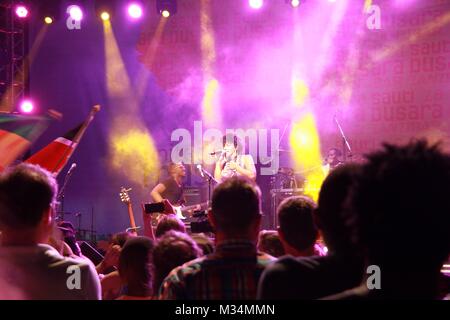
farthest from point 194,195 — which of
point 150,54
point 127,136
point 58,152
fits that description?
point 58,152

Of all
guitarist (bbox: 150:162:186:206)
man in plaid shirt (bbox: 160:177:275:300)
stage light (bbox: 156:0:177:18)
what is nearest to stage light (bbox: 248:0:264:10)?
stage light (bbox: 156:0:177:18)

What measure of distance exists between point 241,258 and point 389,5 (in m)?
9.54

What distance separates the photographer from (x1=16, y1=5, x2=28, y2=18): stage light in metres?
10.0

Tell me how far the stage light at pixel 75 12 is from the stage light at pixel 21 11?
134 centimetres

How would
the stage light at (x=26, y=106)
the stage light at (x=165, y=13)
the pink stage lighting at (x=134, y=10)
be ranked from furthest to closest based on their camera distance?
the pink stage lighting at (x=134, y=10), the stage light at (x=165, y=13), the stage light at (x=26, y=106)

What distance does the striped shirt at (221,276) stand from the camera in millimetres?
2107

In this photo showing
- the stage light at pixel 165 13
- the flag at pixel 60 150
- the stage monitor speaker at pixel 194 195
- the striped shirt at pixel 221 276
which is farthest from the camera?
the stage light at pixel 165 13

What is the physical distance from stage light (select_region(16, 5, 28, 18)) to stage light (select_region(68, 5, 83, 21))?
4.39 feet

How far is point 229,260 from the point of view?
7.16 feet

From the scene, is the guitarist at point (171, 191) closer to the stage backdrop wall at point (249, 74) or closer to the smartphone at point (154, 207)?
the stage backdrop wall at point (249, 74)

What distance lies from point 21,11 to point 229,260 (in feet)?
30.2

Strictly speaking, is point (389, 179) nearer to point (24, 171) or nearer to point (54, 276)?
point (54, 276)

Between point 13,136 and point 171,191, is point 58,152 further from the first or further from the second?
point 171,191

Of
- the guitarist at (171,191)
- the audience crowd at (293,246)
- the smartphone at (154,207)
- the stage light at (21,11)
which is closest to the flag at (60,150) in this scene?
the smartphone at (154,207)
